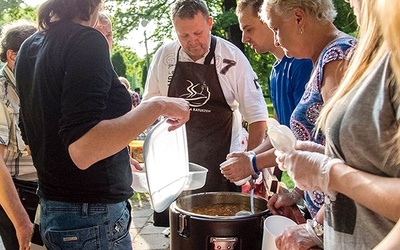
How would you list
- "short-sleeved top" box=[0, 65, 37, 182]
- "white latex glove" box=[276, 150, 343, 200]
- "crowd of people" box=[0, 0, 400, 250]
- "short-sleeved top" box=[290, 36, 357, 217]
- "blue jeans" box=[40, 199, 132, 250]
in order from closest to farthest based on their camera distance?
1. "crowd of people" box=[0, 0, 400, 250]
2. "white latex glove" box=[276, 150, 343, 200]
3. "blue jeans" box=[40, 199, 132, 250]
4. "short-sleeved top" box=[290, 36, 357, 217]
5. "short-sleeved top" box=[0, 65, 37, 182]

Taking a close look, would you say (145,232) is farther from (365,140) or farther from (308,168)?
(365,140)

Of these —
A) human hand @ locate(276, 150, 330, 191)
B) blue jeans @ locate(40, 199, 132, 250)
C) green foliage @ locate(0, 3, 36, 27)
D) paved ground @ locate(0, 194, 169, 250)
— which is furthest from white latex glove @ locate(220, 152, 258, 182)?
green foliage @ locate(0, 3, 36, 27)

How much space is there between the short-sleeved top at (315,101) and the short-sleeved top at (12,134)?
1.45 metres

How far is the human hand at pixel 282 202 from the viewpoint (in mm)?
2098

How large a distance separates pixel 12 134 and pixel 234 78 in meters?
1.56

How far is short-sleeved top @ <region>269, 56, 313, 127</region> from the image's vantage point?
7.38 ft

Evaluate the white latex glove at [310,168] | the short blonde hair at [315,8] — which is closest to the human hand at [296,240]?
the white latex glove at [310,168]

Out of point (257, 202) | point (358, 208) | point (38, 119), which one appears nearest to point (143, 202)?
point (257, 202)

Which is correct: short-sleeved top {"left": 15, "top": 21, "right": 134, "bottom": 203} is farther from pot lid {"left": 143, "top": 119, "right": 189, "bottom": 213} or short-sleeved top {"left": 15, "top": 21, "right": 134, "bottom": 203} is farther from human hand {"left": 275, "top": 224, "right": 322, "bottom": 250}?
human hand {"left": 275, "top": 224, "right": 322, "bottom": 250}

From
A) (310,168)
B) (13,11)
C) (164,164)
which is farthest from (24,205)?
(13,11)

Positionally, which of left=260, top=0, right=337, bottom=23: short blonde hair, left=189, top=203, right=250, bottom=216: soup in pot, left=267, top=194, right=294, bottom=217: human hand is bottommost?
left=189, top=203, right=250, bottom=216: soup in pot

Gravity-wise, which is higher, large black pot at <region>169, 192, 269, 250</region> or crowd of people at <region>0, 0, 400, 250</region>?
crowd of people at <region>0, 0, 400, 250</region>

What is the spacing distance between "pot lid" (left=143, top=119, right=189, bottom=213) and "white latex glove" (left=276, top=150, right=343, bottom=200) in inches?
30.2

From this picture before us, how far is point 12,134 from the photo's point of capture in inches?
89.3
